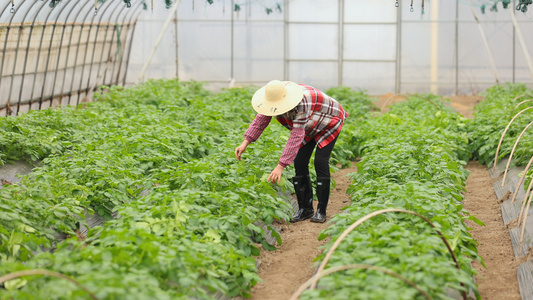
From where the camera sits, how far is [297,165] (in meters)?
5.64

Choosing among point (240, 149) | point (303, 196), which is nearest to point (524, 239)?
point (303, 196)

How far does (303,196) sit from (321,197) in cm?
22

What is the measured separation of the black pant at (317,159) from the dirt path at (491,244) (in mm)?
1330

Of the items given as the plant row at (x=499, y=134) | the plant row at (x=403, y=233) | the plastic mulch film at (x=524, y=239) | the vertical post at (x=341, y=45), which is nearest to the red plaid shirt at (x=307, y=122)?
the plant row at (x=403, y=233)

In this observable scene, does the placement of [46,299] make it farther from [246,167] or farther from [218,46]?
[218,46]

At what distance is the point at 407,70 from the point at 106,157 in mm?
11534

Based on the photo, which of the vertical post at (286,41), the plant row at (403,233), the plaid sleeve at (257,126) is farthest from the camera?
the vertical post at (286,41)

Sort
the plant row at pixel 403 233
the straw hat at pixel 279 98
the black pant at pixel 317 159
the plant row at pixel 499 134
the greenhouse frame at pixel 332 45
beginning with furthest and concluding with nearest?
the greenhouse frame at pixel 332 45 < the plant row at pixel 499 134 < the black pant at pixel 317 159 < the straw hat at pixel 279 98 < the plant row at pixel 403 233

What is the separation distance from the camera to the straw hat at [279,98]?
502cm

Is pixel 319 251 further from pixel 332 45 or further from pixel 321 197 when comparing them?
pixel 332 45

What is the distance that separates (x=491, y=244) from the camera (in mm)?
5297

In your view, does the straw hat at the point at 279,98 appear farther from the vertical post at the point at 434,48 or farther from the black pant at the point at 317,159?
the vertical post at the point at 434,48

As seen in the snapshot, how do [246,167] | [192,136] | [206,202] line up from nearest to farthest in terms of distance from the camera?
[206,202] < [246,167] < [192,136]

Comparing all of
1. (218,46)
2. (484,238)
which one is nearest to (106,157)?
(484,238)
